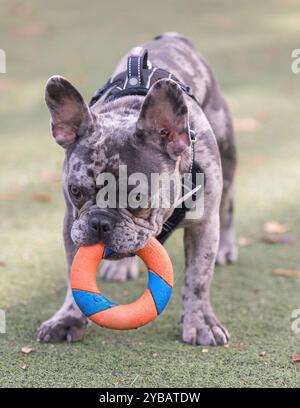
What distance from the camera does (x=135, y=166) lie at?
322cm

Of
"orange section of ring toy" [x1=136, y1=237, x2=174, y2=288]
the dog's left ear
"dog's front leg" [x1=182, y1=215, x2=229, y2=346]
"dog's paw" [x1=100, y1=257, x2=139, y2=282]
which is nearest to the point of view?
the dog's left ear

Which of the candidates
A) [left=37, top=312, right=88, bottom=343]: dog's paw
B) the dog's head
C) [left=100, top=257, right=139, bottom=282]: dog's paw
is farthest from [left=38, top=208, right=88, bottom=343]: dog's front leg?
[left=100, top=257, right=139, bottom=282]: dog's paw

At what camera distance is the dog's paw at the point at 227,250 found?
4.97 meters

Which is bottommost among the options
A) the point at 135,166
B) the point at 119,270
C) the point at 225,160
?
the point at 119,270

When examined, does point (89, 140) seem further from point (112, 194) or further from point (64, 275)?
point (64, 275)

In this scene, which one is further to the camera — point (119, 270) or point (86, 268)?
point (119, 270)

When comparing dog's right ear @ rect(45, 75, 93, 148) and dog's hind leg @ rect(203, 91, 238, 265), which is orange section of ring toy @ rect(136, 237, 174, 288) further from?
dog's hind leg @ rect(203, 91, 238, 265)

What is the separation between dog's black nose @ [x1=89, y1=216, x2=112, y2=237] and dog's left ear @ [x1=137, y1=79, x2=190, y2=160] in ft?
1.38

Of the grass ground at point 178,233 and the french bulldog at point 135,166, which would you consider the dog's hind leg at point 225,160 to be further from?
the french bulldog at point 135,166

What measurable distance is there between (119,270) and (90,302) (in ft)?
4.48

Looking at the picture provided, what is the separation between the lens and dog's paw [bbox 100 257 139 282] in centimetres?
465

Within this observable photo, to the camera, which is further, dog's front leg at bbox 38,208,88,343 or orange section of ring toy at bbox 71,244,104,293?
dog's front leg at bbox 38,208,88,343

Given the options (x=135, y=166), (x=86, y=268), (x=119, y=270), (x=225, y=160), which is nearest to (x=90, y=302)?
(x=86, y=268)

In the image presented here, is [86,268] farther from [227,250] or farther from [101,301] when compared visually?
[227,250]
